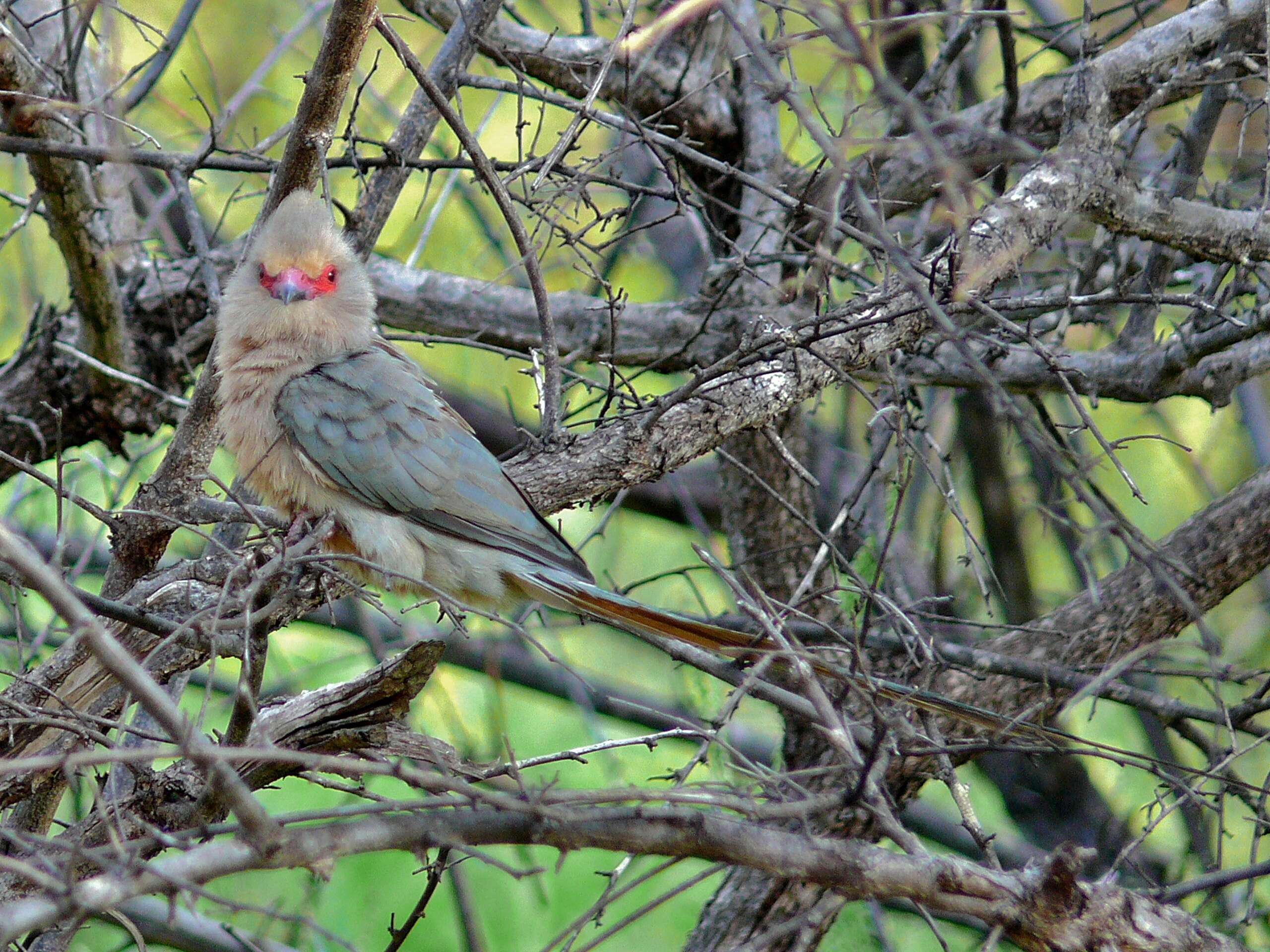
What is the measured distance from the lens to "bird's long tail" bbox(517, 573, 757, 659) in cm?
280

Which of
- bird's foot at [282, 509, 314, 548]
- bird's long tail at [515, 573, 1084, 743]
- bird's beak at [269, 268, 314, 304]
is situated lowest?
bird's long tail at [515, 573, 1084, 743]

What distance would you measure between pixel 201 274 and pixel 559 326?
1362 millimetres

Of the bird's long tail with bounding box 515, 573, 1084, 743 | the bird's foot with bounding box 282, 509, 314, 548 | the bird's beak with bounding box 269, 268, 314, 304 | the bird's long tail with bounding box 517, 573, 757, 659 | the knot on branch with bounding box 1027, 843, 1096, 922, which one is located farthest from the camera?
the bird's beak with bounding box 269, 268, 314, 304

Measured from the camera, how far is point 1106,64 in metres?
3.61

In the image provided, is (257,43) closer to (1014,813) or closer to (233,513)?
(233,513)

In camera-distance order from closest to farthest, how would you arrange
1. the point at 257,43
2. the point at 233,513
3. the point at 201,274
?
the point at 233,513 < the point at 201,274 < the point at 257,43

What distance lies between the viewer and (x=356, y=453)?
3.30 metres

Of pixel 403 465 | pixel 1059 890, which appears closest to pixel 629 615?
pixel 403 465

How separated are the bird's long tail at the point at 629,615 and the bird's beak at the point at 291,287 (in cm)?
106

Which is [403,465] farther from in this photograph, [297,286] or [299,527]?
[297,286]

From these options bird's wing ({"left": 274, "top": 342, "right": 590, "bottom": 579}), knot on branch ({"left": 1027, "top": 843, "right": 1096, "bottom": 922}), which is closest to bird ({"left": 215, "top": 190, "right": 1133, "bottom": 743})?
bird's wing ({"left": 274, "top": 342, "right": 590, "bottom": 579})

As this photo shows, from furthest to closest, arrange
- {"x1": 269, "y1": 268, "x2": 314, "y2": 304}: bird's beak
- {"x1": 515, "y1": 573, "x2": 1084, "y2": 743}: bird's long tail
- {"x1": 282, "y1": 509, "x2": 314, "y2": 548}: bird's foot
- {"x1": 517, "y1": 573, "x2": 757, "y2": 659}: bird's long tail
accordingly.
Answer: {"x1": 269, "y1": 268, "x2": 314, "y2": 304}: bird's beak → {"x1": 282, "y1": 509, "x2": 314, "y2": 548}: bird's foot → {"x1": 517, "y1": 573, "x2": 757, "y2": 659}: bird's long tail → {"x1": 515, "y1": 573, "x2": 1084, "y2": 743}: bird's long tail

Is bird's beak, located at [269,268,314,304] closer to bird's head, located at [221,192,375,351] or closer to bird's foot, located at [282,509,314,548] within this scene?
bird's head, located at [221,192,375,351]

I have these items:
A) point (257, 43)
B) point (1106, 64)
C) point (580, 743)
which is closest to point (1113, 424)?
point (1106, 64)
